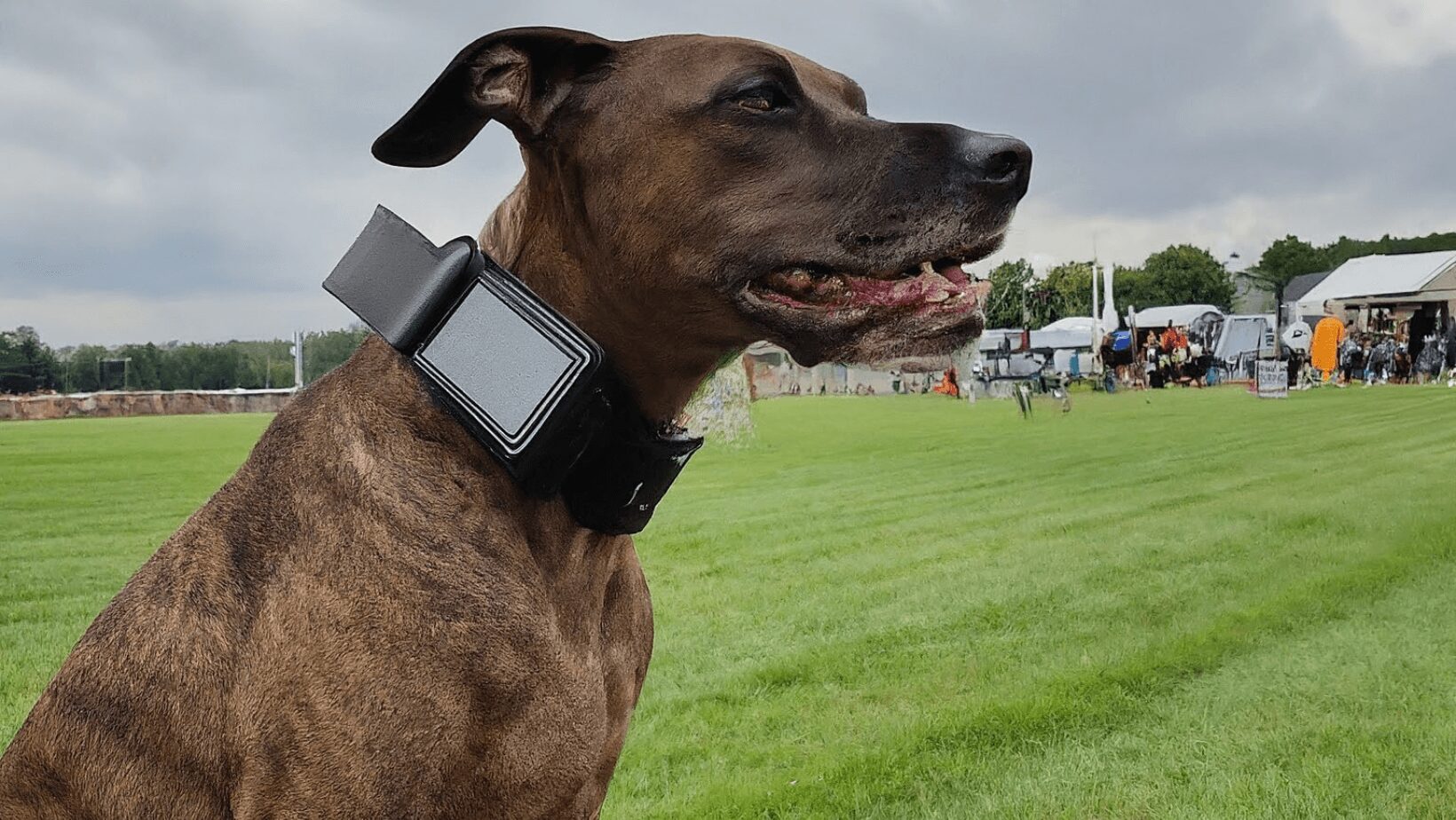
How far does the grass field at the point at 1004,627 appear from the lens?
369 cm

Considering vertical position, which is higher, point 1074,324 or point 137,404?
point 1074,324

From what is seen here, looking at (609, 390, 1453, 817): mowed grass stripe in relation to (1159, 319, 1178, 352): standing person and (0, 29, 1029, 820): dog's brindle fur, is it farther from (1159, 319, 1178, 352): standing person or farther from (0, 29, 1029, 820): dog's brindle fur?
(1159, 319, 1178, 352): standing person

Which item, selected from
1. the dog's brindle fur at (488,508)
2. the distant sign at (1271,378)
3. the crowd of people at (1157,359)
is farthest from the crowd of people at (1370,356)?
the dog's brindle fur at (488,508)

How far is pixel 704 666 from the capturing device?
4.87m

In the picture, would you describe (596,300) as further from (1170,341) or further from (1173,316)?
(1173,316)

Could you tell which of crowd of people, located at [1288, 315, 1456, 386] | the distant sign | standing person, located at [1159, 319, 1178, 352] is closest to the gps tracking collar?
the distant sign

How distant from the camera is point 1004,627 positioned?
561cm

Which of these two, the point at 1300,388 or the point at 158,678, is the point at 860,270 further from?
the point at 1300,388

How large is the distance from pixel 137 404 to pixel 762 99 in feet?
56.5

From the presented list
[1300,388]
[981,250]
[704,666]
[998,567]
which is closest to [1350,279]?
[1300,388]

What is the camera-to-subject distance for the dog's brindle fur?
1562mm

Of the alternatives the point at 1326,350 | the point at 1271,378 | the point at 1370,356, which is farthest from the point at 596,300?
the point at 1326,350

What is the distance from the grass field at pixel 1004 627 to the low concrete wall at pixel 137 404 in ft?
1.48

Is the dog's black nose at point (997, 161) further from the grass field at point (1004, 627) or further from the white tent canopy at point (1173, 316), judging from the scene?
the white tent canopy at point (1173, 316)
